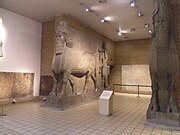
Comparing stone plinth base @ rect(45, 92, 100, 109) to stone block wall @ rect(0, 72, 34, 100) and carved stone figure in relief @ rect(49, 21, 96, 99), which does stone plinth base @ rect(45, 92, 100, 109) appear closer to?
carved stone figure in relief @ rect(49, 21, 96, 99)

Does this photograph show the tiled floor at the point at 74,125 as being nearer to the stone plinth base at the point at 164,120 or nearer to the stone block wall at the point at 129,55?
the stone plinth base at the point at 164,120

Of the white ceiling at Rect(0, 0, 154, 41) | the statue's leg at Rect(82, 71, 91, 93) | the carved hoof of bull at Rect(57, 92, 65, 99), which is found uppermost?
the white ceiling at Rect(0, 0, 154, 41)

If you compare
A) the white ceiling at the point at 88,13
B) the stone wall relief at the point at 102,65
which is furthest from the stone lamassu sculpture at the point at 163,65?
the stone wall relief at the point at 102,65

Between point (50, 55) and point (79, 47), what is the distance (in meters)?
1.91

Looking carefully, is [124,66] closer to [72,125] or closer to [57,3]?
[57,3]

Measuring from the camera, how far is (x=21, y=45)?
27.3 ft

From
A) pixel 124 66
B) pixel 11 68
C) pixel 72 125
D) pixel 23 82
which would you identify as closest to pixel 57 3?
pixel 11 68

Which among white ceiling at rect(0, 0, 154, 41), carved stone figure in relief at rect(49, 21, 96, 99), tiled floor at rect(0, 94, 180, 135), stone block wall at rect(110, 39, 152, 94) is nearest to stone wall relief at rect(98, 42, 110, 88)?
white ceiling at rect(0, 0, 154, 41)

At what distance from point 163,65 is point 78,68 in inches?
159

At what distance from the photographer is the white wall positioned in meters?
7.65

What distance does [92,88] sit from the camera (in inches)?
357

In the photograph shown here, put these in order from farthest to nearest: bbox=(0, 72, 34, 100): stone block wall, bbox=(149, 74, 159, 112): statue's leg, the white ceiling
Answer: bbox=(0, 72, 34, 100): stone block wall < the white ceiling < bbox=(149, 74, 159, 112): statue's leg

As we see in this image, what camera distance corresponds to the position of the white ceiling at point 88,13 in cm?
692

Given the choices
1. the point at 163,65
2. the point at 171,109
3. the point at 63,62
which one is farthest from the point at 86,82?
the point at 171,109
